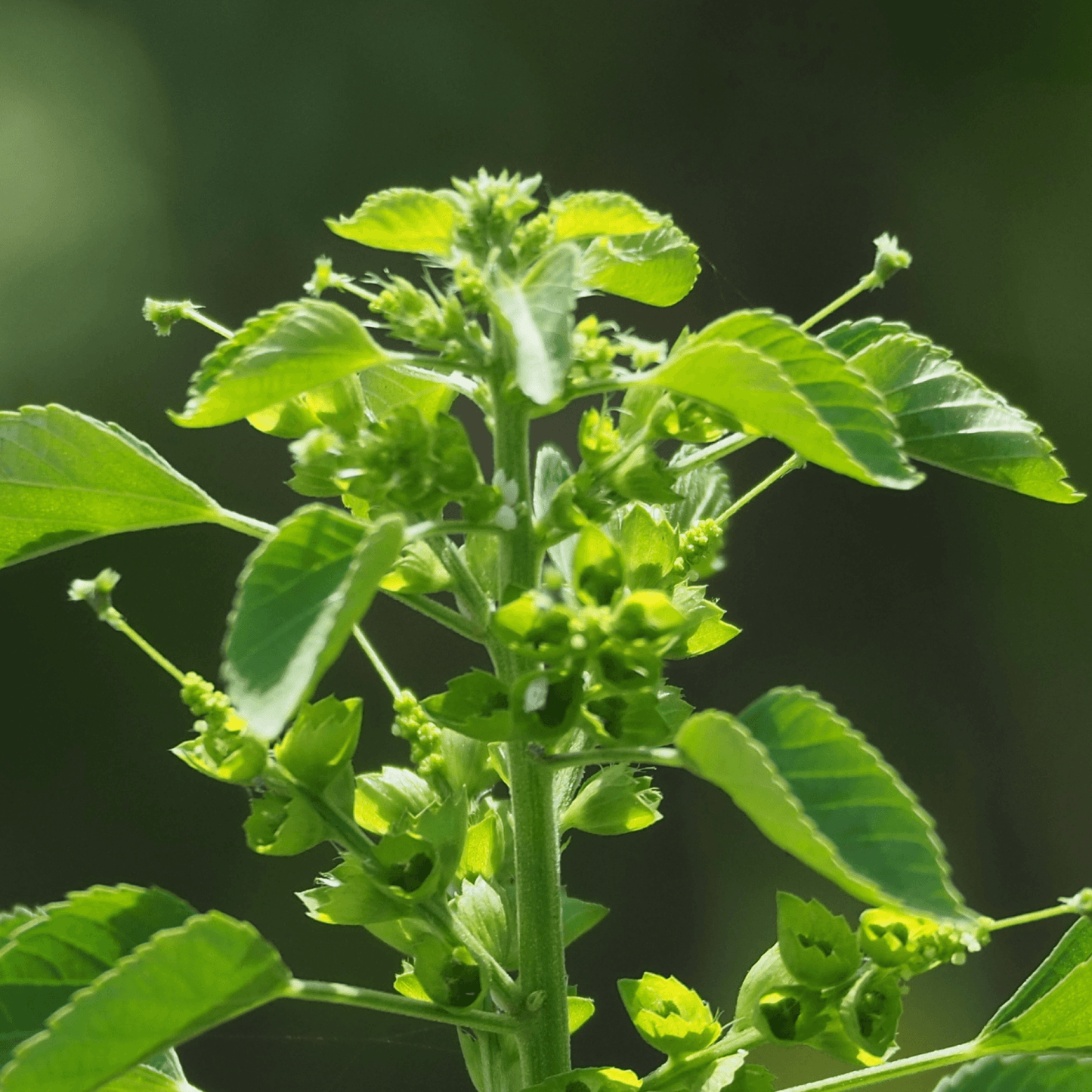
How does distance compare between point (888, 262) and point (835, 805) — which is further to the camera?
point (888, 262)

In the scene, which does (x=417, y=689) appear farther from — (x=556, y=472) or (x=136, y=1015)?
(x=136, y=1015)

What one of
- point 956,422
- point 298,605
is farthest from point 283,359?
point 956,422

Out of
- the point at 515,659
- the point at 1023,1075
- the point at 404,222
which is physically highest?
the point at 404,222

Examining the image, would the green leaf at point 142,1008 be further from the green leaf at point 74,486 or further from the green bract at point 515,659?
the green leaf at point 74,486

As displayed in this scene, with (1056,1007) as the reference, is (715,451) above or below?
above

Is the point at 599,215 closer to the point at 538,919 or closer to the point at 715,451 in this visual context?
the point at 715,451

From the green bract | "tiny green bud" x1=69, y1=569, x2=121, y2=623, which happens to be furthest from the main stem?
"tiny green bud" x1=69, y1=569, x2=121, y2=623
